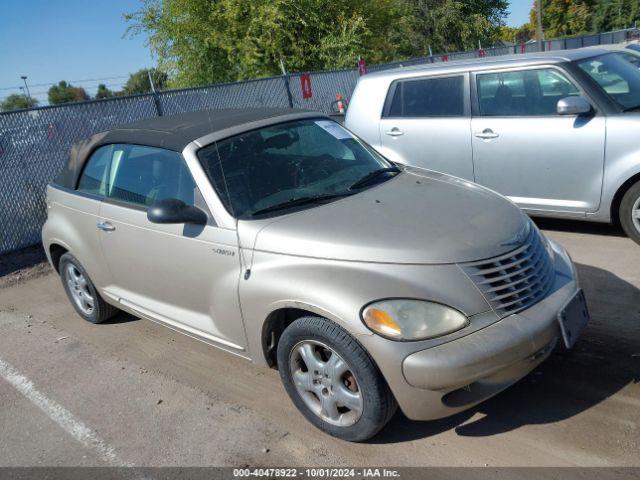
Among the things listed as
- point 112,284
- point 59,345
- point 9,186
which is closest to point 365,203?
point 112,284

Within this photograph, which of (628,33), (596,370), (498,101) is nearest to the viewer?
(596,370)

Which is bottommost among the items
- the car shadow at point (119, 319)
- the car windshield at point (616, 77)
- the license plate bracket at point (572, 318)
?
the car shadow at point (119, 319)

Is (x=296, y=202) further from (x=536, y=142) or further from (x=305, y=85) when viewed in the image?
(x=305, y=85)

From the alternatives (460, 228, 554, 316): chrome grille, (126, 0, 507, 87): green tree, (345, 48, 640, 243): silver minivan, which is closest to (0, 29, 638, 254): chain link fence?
(345, 48, 640, 243): silver minivan

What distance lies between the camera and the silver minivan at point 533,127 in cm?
522

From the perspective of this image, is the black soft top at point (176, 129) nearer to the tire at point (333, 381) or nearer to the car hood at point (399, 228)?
the car hood at point (399, 228)

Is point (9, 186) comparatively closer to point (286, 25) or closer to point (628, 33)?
point (286, 25)

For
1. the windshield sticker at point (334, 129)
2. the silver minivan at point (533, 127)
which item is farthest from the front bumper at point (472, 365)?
the silver minivan at point (533, 127)

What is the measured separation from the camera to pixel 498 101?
5949 millimetres

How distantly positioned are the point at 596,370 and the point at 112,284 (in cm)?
341

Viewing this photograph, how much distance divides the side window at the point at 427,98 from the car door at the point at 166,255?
3.35m

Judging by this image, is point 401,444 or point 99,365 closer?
point 401,444

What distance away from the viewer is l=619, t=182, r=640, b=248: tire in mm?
5121

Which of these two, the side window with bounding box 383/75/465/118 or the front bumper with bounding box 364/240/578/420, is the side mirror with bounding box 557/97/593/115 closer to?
the side window with bounding box 383/75/465/118
